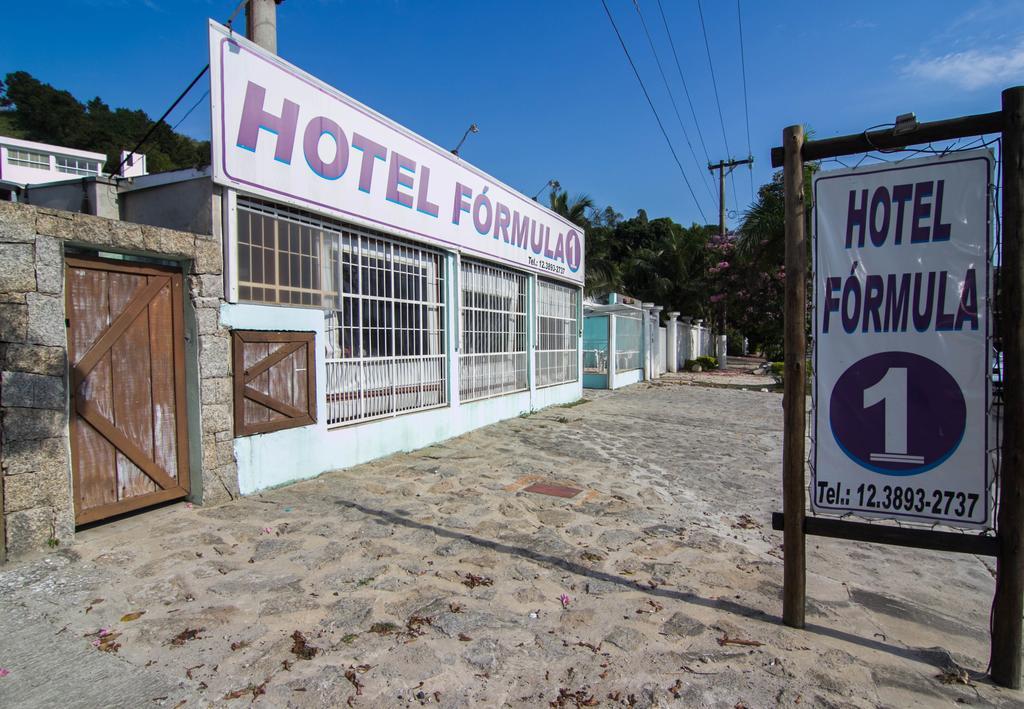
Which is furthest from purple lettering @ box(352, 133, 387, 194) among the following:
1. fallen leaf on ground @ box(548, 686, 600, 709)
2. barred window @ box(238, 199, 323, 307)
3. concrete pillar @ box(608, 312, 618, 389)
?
concrete pillar @ box(608, 312, 618, 389)

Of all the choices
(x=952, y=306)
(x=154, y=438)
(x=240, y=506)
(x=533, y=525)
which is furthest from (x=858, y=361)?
(x=154, y=438)

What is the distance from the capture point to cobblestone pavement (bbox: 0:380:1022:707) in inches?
105

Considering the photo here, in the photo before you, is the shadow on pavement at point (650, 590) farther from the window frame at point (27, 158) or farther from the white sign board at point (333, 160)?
the window frame at point (27, 158)

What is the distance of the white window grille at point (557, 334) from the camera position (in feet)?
40.9

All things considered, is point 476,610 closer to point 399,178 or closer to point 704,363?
point 399,178

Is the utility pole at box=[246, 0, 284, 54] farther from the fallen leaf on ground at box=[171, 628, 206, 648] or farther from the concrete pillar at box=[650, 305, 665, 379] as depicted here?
the concrete pillar at box=[650, 305, 665, 379]

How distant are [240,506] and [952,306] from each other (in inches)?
215

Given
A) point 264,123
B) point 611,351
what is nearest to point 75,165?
point 611,351

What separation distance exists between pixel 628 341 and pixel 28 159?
87.7ft

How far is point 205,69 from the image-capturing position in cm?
515

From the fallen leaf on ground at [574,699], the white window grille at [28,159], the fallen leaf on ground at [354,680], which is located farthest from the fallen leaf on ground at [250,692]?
the white window grille at [28,159]

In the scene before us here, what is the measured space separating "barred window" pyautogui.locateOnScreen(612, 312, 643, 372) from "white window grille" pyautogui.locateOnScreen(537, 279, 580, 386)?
12.8 ft

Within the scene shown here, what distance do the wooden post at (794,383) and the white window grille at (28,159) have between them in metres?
30.8

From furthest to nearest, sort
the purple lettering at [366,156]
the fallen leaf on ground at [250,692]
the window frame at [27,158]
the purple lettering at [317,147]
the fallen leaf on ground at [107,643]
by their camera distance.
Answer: the window frame at [27,158] < the purple lettering at [366,156] < the purple lettering at [317,147] < the fallen leaf on ground at [107,643] < the fallen leaf on ground at [250,692]
